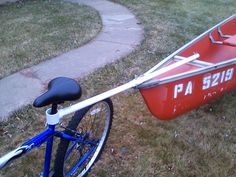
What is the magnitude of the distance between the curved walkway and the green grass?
205mm

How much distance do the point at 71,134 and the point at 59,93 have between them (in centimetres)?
49

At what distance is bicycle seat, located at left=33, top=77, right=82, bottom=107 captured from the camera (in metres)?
2.59

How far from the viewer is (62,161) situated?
2.91 meters

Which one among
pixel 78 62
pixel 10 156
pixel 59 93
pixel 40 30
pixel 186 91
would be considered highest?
pixel 59 93

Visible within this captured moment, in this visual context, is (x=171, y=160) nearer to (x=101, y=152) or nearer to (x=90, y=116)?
(x=101, y=152)

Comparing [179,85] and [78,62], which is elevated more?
[179,85]

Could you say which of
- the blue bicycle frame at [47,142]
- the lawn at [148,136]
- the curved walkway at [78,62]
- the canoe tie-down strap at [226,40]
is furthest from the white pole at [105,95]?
the curved walkway at [78,62]

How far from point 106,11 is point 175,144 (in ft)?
16.5

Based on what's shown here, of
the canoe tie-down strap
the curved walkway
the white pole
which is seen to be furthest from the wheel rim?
the canoe tie-down strap

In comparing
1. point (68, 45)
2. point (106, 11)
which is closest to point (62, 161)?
point (68, 45)

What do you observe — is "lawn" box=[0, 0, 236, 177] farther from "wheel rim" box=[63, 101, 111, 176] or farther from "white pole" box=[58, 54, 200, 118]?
"white pole" box=[58, 54, 200, 118]

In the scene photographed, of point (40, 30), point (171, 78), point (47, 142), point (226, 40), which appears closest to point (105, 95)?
point (47, 142)

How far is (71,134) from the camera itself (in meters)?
2.99

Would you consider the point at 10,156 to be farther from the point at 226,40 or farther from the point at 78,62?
the point at 78,62
